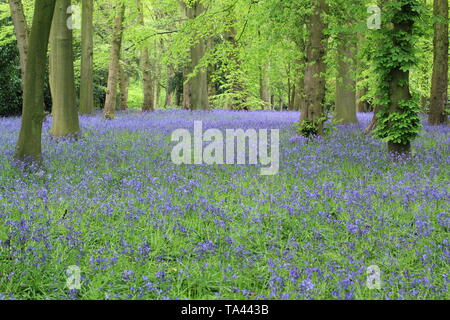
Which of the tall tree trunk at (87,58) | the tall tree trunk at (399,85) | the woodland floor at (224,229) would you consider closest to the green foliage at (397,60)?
the tall tree trunk at (399,85)

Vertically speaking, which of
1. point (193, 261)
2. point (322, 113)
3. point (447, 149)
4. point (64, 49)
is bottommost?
point (193, 261)

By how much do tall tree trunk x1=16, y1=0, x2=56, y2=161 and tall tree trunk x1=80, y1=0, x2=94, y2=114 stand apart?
11.3 metres

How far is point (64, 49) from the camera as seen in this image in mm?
11531

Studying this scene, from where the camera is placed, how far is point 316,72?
39.8 ft

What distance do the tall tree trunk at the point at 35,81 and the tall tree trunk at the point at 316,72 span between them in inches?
276

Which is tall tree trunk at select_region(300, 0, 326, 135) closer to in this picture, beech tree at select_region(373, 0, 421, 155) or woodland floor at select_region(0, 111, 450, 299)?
beech tree at select_region(373, 0, 421, 155)

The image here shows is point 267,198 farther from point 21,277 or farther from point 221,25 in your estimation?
point 221,25

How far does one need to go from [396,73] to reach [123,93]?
22900 millimetres

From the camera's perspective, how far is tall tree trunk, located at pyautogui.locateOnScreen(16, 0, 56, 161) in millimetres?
8227

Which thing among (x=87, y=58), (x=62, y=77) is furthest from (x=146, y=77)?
(x=62, y=77)

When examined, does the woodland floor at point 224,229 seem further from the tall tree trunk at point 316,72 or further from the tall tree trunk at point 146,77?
the tall tree trunk at point 146,77

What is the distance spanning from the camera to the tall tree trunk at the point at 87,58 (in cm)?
1933

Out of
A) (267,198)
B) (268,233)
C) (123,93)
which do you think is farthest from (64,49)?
(123,93)

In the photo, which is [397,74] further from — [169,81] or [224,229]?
[169,81]
